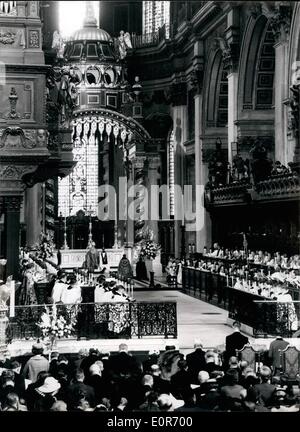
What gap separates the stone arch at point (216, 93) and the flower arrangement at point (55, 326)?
2314 cm

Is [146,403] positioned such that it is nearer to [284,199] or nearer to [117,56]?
[284,199]

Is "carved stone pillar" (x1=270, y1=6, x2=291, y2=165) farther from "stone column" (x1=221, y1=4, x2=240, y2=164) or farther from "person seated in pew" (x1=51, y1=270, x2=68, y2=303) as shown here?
"person seated in pew" (x1=51, y1=270, x2=68, y2=303)

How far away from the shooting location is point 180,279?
34312mm

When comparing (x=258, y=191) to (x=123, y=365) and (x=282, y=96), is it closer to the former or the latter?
(x=282, y=96)

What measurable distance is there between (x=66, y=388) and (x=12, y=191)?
388 inches

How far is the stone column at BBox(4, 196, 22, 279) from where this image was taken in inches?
754

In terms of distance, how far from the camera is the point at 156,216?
44125 millimetres

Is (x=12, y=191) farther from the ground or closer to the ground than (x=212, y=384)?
farther from the ground

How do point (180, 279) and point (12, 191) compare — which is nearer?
point (12, 191)

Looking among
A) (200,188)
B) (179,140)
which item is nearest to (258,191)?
(200,188)
